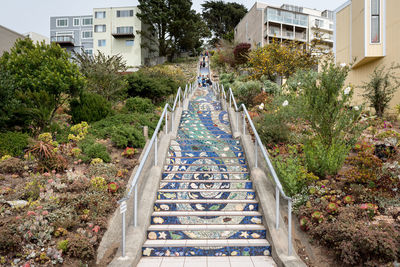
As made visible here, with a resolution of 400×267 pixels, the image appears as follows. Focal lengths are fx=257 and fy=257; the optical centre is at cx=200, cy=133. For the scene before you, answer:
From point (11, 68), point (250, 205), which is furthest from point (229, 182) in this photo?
point (11, 68)

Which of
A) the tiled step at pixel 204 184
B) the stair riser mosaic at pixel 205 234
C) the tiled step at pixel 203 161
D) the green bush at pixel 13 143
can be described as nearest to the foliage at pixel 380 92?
the tiled step at pixel 203 161

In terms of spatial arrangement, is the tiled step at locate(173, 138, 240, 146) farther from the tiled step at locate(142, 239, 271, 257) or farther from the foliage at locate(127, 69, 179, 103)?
the foliage at locate(127, 69, 179, 103)

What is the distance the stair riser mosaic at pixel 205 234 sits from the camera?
4547 millimetres

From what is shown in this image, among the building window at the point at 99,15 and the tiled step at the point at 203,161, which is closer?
the tiled step at the point at 203,161

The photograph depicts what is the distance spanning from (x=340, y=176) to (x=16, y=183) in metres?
6.85

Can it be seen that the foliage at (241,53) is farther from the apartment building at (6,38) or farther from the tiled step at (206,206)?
the tiled step at (206,206)

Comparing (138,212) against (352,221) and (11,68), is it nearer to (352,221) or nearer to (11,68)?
(352,221)

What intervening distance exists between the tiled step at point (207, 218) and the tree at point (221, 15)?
150 ft

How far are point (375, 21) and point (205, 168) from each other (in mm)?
10829

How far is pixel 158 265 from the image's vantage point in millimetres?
4012

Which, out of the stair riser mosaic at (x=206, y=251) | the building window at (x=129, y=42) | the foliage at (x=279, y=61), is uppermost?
the building window at (x=129, y=42)

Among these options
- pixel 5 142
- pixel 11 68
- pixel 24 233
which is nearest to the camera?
pixel 24 233

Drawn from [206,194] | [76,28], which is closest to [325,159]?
[206,194]

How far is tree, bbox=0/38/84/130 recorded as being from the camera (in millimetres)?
7711
